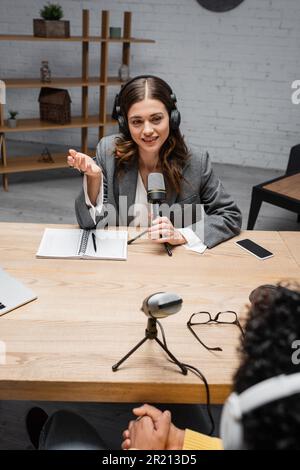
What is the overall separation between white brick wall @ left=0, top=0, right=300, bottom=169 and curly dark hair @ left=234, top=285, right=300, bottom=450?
430 cm

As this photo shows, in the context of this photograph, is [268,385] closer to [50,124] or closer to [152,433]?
[152,433]

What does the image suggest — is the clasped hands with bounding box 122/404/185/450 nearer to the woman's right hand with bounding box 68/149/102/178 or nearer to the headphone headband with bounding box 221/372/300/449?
the headphone headband with bounding box 221/372/300/449

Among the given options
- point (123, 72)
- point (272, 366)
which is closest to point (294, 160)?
point (123, 72)

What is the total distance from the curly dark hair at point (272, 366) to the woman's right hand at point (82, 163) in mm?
1099

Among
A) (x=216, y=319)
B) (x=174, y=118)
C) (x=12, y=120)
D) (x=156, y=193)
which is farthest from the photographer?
(x=12, y=120)

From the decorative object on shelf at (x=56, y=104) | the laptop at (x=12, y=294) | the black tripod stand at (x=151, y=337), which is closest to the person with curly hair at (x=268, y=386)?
the black tripod stand at (x=151, y=337)

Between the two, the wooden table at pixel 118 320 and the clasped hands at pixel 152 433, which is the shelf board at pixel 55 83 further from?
the clasped hands at pixel 152 433

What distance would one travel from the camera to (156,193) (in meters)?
1.49

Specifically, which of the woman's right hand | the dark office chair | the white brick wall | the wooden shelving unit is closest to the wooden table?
the woman's right hand

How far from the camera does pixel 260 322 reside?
52 cm

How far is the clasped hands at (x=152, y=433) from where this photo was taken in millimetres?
976

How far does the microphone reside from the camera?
1.49m

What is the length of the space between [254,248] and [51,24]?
303 centimetres
